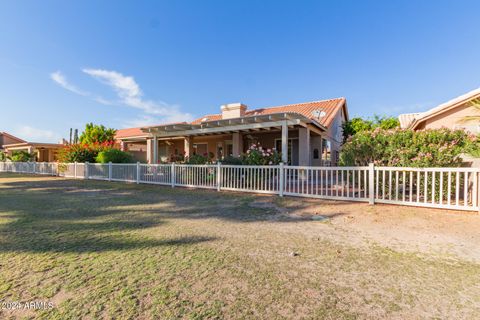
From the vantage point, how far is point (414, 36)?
11.5 metres

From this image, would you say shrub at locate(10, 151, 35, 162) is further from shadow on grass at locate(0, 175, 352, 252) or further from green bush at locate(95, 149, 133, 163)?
shadow on grass at locate(0, 175, 352, 252)

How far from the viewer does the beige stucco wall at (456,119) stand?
30.2 feet

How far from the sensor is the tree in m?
28.0

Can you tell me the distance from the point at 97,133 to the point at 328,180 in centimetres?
2896

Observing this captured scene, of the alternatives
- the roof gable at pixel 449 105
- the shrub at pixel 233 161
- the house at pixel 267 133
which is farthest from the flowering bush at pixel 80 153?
the roof gable at pixel 449 105

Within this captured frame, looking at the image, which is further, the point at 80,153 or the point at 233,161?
the point at 80,153

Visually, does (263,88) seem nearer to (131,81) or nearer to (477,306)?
(131,81)

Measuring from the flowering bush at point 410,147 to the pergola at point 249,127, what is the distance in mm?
2998

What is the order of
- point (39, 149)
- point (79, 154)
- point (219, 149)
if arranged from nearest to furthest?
point (79, 154) → point (219, 149) → point (39, 149)

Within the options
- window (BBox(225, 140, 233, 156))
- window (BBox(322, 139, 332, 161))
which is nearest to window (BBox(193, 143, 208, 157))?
window (BBox(225, 140, 233, 156))

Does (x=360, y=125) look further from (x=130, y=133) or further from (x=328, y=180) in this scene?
(x=130, y=133)

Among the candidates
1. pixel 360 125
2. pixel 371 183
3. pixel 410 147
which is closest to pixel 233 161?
pixel 371 183

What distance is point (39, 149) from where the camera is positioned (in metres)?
29.1

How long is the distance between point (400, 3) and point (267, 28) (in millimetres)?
6584
